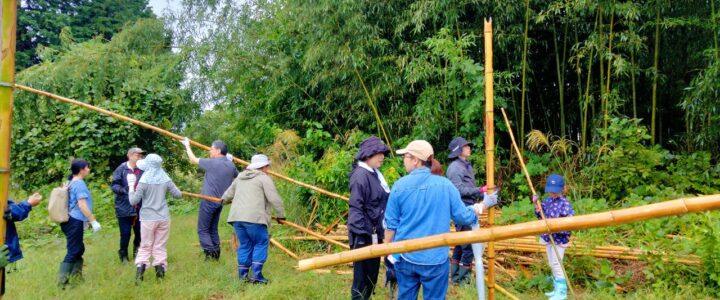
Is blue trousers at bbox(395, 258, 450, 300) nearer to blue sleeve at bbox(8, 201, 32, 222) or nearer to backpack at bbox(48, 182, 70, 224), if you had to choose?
blue sleeve at bbox(8, 201, 32, 222)

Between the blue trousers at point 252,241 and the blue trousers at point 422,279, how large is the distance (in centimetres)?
209

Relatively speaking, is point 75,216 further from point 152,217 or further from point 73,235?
point 152,217

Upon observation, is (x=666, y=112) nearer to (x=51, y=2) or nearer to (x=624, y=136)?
(x=624, y=136)

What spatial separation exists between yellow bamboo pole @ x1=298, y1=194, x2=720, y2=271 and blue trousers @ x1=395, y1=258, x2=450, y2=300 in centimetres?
84

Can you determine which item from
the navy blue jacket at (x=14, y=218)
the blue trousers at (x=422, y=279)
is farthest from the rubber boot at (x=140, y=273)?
the blue trousers at (x=422, y=279)

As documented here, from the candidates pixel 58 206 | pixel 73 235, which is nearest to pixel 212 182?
pixel 73 235

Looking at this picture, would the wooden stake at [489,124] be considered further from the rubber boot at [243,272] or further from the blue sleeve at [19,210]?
the blue sleeve at [19,210]

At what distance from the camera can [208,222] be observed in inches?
231

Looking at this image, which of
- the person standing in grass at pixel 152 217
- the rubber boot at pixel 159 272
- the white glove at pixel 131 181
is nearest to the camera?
the person standing in grass at pixel 152 217

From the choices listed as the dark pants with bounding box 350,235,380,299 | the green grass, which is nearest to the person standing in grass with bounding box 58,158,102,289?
the green grass

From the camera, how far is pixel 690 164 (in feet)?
22.5

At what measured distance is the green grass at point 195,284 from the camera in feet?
15.1

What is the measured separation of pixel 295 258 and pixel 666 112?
5.98 metres

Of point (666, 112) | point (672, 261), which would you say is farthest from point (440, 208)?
point (666, 112)
